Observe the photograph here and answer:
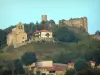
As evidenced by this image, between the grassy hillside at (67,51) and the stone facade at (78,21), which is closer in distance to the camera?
the grassy hillside at (67,51)

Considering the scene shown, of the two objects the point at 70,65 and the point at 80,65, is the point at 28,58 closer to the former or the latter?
the point at 70,65

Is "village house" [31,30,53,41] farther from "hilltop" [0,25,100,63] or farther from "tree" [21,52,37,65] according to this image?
"tree" [21,52,37,65]

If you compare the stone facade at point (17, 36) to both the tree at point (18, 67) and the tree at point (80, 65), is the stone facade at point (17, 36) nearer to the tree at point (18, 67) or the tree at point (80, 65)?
the tree at point (18, 67)

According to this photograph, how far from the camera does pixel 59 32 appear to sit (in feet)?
27.6

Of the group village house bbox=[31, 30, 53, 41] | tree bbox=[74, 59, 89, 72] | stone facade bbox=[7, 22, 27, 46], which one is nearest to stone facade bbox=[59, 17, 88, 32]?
village house bbox=[31, 30, 53, 41]

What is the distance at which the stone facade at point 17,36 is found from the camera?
7398 mm

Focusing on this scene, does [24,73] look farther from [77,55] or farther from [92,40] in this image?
[92,40]

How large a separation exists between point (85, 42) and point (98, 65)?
1.13 meters

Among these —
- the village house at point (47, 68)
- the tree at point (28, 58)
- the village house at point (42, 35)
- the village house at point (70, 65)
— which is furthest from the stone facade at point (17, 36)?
the village house at point (70, 65)

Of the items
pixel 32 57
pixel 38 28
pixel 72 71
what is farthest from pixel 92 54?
pixel 38 28

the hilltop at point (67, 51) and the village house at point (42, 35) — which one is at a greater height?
the village house at point (42, 35)

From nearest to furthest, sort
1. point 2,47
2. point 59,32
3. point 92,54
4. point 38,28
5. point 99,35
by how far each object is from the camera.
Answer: point 92,54 → point 2,47 → point 99,35 → point 59,32 → point 38,28

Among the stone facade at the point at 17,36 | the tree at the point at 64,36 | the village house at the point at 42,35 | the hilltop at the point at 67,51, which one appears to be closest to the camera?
the hilltop at the point at 67,51

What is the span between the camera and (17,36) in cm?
817
